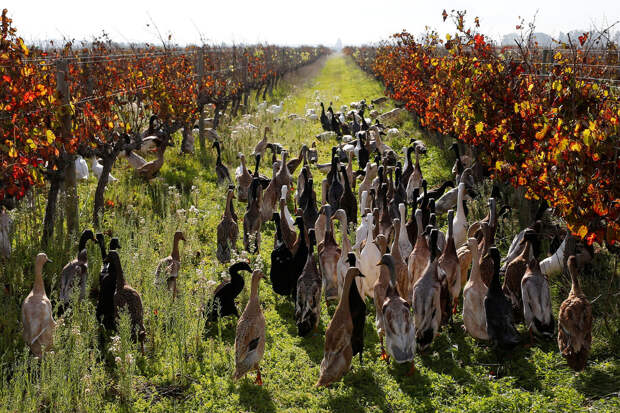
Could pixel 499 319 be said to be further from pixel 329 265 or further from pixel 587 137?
pixel 329 265

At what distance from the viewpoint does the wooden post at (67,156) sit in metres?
9.12

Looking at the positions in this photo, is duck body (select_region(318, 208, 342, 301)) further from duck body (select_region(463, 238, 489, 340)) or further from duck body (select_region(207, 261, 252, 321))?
duck body (select_region(463, 238, 489, 340))

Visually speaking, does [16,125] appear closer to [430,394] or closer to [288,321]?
[288,321]

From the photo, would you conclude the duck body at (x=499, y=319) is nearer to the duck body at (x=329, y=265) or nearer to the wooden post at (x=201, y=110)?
the duck body at (x=329, y=265)

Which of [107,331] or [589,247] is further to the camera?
[589,247]

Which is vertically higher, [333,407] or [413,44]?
[413,44]

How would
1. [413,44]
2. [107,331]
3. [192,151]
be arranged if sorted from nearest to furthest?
[107,331], [192,151], [413,44]

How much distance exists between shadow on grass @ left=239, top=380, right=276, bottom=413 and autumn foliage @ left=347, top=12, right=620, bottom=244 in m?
3.79

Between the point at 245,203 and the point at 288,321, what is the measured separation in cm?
539

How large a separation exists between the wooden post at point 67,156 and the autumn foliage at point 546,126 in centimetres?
690

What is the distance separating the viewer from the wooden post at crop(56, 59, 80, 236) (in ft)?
29.9

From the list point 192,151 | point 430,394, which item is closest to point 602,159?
point 430,394

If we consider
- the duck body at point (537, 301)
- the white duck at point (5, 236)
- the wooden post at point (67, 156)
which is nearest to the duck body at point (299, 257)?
the duck body at point (537, 301)

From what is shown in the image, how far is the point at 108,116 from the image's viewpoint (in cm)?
1106
